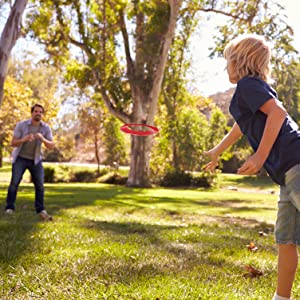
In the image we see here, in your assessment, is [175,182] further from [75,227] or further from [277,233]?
[277,233]

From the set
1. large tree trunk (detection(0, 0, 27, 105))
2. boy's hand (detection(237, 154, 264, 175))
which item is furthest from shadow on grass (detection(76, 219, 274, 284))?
large tree trunk (detection(0, 0, 27, 105))

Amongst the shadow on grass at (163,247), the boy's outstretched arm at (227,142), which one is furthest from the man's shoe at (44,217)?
the boy's outstretched arm at (227,142)

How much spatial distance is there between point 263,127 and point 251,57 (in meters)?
0.47

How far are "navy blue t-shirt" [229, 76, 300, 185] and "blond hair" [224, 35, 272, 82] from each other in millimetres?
101

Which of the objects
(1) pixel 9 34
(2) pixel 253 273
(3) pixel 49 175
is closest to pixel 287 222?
(2) pixel 253 273

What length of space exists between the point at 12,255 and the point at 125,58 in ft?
63.4

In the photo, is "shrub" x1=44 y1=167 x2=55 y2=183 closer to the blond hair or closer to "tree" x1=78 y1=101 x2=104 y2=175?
"tree" x1=78 y1=101 x2=104 y2=175

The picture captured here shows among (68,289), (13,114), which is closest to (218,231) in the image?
(68,289)

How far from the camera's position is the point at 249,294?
3291 mm

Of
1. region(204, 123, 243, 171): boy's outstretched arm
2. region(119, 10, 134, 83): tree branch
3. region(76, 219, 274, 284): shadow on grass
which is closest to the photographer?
region(204, 123, 243, 171): boy's outstretched arm

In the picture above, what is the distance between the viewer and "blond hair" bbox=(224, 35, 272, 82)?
2.95m

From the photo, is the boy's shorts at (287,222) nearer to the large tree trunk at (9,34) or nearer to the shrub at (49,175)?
the large tree trunk at (9,34)

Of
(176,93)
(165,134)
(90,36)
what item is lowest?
(165,134)

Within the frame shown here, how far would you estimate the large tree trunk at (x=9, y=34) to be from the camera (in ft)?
33.4
